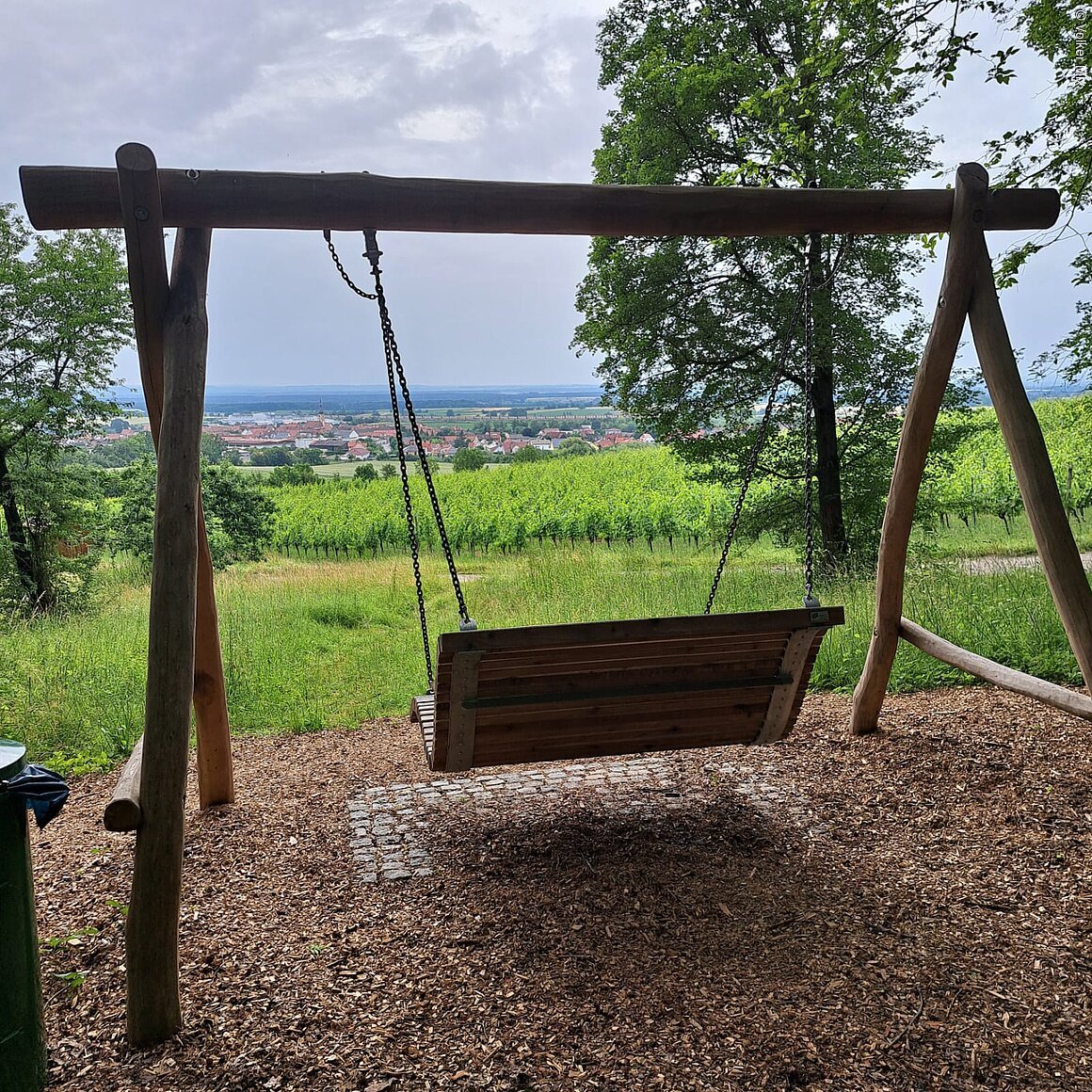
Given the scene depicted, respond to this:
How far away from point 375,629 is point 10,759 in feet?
25.3

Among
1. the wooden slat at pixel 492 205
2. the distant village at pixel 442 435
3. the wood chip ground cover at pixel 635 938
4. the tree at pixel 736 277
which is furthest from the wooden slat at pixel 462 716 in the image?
the distant village at pixel 442 435

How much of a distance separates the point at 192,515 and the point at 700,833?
2.27 metres

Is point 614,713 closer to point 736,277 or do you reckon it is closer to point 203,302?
point 203,302

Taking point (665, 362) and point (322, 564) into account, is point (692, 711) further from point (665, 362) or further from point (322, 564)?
point (322, 564)

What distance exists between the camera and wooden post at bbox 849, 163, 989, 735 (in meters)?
3.71

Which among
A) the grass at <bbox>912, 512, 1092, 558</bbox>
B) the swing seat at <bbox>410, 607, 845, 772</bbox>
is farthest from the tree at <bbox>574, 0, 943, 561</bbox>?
the swing seat at <bbox>410, 607, 845, 772</bbox>

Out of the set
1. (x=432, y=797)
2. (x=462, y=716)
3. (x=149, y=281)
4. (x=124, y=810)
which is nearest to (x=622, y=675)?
(x=462, y=716)

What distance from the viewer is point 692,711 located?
139 inches

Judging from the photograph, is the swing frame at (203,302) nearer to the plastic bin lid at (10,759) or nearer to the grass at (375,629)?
the plastic bin lid at (10,759)

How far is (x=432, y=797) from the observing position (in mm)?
4191

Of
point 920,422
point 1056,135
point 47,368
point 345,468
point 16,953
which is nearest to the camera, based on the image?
point 16,953

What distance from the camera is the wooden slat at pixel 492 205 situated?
2.96 meters

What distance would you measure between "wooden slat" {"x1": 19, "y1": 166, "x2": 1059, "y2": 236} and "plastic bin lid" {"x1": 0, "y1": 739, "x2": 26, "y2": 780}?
1.67 meters

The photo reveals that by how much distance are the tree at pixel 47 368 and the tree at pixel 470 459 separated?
417 inches
